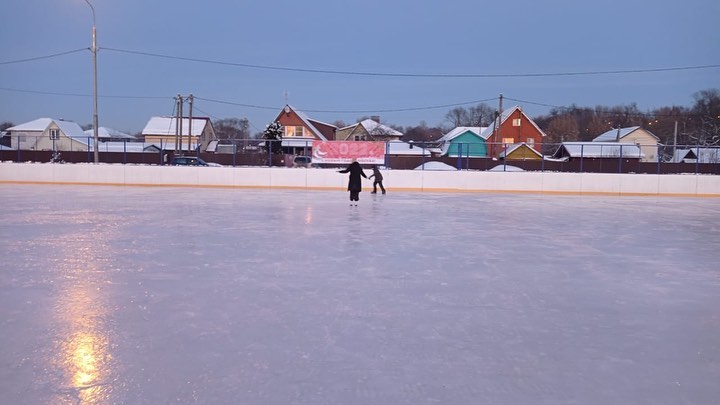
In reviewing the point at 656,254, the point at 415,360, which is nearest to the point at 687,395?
the point at 415,360

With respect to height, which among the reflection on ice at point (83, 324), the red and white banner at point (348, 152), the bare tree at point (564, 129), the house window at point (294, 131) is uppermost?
the bare tree at point (564, 129)

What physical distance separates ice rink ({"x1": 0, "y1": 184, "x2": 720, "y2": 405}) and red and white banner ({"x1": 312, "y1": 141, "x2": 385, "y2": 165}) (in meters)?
10.7

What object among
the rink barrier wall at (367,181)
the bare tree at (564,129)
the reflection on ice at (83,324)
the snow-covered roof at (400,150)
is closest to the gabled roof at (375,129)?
the snow-covered roof at (400,150)

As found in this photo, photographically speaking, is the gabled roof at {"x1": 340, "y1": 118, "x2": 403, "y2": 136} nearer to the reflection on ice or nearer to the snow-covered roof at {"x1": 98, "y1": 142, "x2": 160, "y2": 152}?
the snow-covered roof at {"x1": 98, "y1": 142, "x2": 160, "y2": 152}

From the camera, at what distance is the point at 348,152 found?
2045cm

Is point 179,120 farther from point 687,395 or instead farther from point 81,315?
point 687,395

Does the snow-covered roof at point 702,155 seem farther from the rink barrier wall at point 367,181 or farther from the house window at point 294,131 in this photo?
the house window at point 294,131

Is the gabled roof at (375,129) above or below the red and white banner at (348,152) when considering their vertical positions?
above

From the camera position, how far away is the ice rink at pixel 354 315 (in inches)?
118

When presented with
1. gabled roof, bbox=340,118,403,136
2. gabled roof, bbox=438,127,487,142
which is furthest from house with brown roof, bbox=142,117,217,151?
gabled roof, bbox=438,127,487,142

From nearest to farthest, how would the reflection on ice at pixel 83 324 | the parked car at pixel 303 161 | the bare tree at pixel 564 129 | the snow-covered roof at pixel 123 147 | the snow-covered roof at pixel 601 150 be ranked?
the reflection on ice at pixel 83 324 < the parked car at pixel 303 161 < the snow-covered roof at pixel 601 150 < the snow-covered roof at pixel 123 147 < the bare tree at pixel 564 129

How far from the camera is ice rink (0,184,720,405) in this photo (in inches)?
118

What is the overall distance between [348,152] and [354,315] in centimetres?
1632

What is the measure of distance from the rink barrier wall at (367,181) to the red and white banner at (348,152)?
0.64 m
